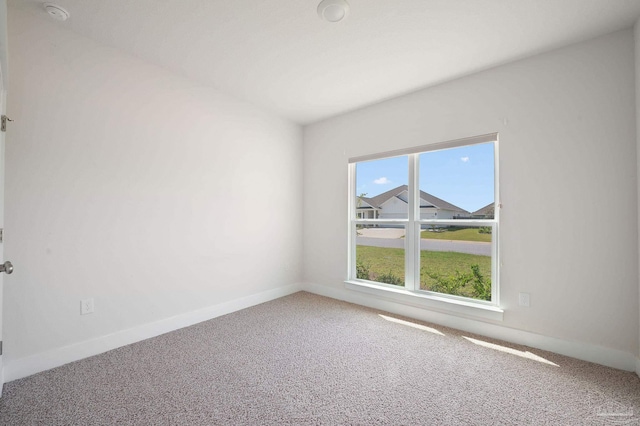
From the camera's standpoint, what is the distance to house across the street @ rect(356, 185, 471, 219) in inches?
Answer: 119

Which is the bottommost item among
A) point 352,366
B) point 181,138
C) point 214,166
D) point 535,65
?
point 352,366

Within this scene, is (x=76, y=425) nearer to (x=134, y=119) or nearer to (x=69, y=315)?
(x=69, y=315)

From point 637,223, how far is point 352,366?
92.3 inches

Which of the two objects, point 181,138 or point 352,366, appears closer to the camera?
point 352,366

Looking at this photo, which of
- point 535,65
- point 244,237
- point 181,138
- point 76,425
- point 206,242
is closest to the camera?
point 76,425

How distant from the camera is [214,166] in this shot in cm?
312

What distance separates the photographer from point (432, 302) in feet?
9.75

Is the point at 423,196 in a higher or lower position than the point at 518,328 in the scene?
higher

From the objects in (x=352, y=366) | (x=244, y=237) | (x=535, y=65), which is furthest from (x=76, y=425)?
(x=535, y=65)

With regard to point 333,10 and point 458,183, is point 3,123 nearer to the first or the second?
point 333,10

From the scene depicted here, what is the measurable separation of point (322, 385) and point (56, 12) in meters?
3.16

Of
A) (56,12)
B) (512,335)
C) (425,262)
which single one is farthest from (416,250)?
(56,12)

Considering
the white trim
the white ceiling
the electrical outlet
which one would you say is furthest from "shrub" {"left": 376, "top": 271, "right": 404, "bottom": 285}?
the electrical outlet

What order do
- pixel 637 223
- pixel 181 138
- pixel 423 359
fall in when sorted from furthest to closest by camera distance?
pixel 181 138 → pixel 423 359 → pixel 637 223
